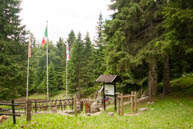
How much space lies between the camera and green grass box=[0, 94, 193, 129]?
5918mm

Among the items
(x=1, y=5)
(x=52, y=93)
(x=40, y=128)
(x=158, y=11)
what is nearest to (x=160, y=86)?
(x=158, y=11)

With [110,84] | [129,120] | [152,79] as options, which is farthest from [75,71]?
[129,120]

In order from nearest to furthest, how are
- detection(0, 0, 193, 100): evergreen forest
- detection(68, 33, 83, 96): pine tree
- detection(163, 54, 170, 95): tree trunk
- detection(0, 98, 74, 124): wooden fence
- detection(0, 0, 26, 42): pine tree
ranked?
detection(0, 98, 74, 124): wooden fence → detection(0, 0, 193, 100): evergreen forest → detection(163, 54, 170, 95): tree trunk → detection(0, 0, 26, 42): pine tree → detection(68, 33, 83, 96): pine tree

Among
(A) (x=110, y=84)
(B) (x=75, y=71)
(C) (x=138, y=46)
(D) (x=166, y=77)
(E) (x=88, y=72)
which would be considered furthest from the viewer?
(E) (x=88, y=72)

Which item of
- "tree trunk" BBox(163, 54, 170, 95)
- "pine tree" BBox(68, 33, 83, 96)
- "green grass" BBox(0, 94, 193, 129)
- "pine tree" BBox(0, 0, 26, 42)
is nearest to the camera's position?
"green grass" BBox(0, 94, 193, 129)

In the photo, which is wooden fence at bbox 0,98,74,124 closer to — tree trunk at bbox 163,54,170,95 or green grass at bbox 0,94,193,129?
green grass at bbox 0,94,193,129

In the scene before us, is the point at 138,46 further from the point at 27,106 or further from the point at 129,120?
the point at 27,106

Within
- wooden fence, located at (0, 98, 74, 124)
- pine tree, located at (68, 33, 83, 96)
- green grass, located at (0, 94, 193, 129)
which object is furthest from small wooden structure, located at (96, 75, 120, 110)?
pine tree, located at (68, 33, 83, 96)

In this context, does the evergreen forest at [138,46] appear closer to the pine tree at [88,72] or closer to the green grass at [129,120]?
the pine tree at [88,72]

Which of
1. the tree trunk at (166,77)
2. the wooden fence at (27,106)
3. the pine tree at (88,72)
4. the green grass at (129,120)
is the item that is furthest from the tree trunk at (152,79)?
the pine tree at (88,72)

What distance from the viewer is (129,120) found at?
7.63 m

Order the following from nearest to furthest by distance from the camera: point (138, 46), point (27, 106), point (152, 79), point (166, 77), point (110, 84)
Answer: point (27, 106) → point (110, 84) → point (152, 79) → point (138, 46) → point (166, 77)

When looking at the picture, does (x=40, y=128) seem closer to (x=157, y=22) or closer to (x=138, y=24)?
(x=138, y=24)

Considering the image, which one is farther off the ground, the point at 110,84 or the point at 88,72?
the point at 88,72
